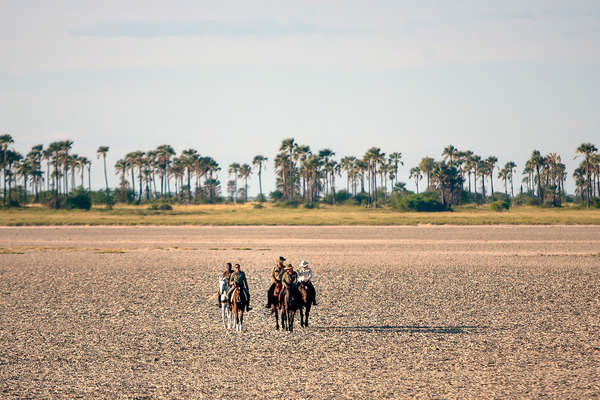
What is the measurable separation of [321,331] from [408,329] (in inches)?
102

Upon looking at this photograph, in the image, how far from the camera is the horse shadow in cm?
1886

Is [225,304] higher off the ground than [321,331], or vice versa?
[225,304]

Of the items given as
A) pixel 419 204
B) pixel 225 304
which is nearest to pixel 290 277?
pixel 225 304

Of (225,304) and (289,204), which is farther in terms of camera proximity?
(289,204)

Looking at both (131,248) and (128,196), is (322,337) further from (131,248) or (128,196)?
(128,196)

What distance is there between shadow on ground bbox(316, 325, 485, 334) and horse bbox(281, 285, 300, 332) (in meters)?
1.06

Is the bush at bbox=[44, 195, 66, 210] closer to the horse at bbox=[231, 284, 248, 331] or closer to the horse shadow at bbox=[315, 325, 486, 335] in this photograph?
the horse shadow at bbox=[315, 325, 486, 335]

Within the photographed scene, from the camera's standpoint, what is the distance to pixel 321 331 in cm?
1889

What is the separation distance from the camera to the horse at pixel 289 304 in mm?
17309

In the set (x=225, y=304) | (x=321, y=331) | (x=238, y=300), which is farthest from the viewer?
(x=321, y=331)

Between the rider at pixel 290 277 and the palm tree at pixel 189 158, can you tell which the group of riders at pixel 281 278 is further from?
the palm tree at pixel 189 158

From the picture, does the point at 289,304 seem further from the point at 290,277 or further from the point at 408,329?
the point at 408,329

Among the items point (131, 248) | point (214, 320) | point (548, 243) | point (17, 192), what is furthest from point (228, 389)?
point (17, 192)

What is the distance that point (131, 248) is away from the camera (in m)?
49.8
